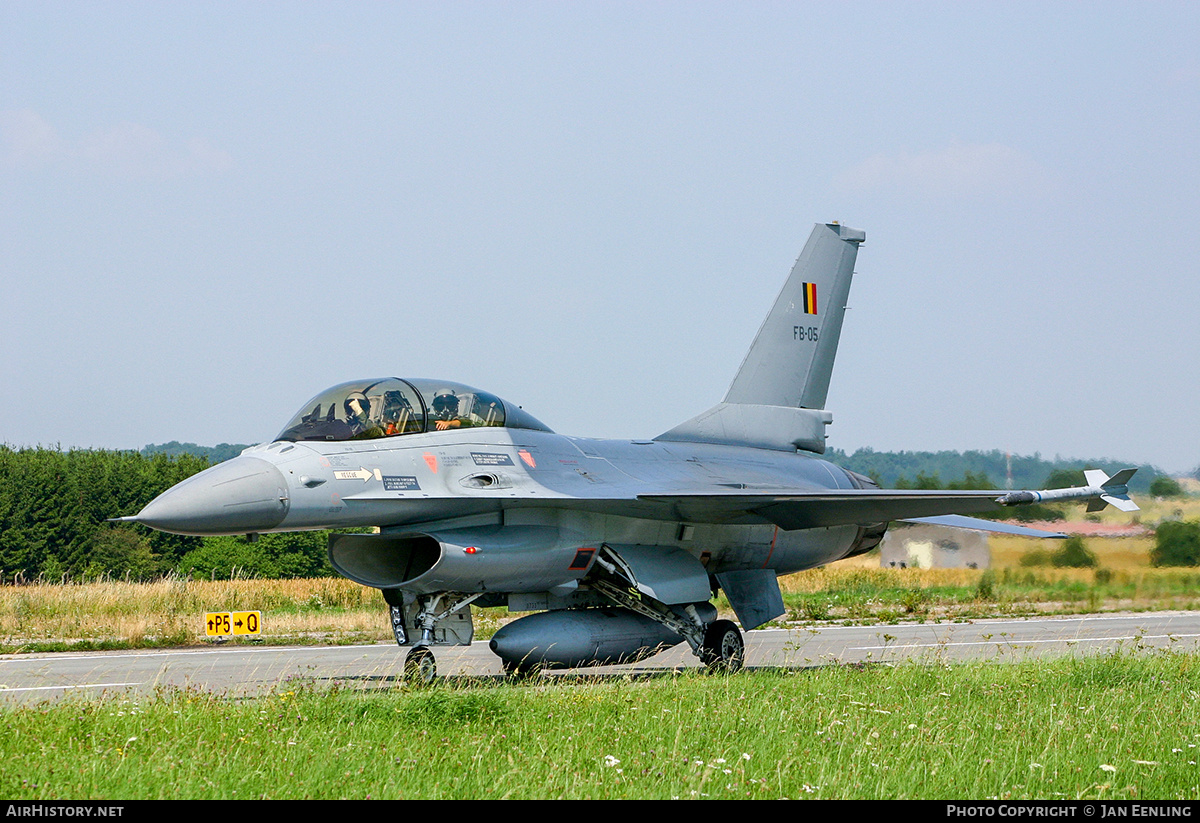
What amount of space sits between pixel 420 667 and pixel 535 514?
188cm

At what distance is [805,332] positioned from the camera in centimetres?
1631

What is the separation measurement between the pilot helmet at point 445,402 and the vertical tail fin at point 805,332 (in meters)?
5.07

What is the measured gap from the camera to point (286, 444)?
35.2 ft

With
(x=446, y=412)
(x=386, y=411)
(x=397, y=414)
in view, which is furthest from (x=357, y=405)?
(x=446, y=412)

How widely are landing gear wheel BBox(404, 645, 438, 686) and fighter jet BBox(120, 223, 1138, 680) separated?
0.07 feet

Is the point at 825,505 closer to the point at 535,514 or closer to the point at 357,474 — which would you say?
the point at 535,514

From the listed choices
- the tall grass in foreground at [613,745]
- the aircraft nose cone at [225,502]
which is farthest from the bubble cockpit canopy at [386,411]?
the tall grass in foreground at [613,745]

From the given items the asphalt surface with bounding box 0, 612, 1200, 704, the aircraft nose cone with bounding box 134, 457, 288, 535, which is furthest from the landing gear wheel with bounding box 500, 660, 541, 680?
the aircraft nose cone with bounding box 134, 457, 288, 535

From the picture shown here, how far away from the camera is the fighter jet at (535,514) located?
10.5m

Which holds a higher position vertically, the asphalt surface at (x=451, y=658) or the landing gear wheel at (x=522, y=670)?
the landing gear wheel at (x=522, y=670)

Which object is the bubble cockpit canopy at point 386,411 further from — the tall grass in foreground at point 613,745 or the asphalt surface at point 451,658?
the tall grass in foreground at point 613,745

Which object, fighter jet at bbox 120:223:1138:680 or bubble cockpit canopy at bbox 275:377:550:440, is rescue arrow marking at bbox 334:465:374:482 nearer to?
fighter jet at bbox 120:223:1138:680

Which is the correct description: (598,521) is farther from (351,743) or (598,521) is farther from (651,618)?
(351,743)
